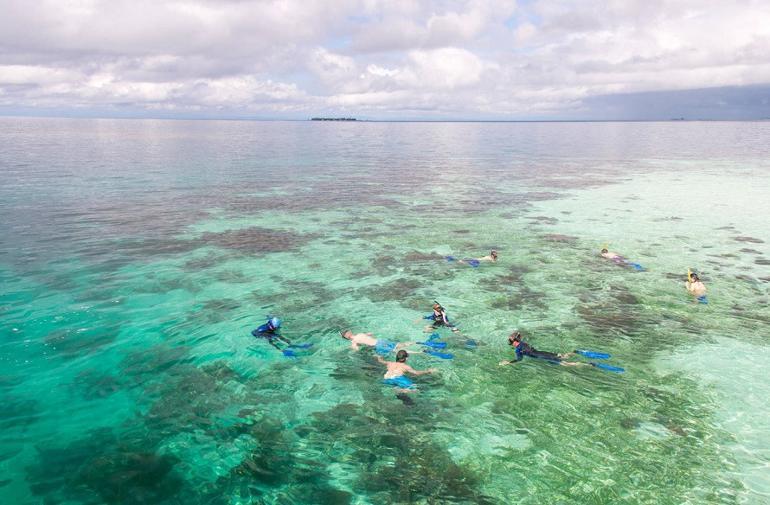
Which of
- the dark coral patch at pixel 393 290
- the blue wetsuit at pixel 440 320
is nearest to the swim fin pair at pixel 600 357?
the blue wetsuit at pixel 440 320

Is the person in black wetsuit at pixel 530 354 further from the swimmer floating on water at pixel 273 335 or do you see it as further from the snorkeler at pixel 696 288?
the snorkeler at pixel 696 288

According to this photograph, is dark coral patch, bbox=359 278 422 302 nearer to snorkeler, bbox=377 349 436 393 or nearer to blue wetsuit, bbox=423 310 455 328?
blue wetsuit, bbox=423 310 455 328

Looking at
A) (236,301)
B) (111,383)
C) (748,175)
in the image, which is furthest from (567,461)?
(748,175)

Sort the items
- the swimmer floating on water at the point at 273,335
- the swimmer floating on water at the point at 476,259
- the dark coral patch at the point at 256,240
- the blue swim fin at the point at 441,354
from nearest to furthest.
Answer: the blue swim fin at the point at 441,354, the swimmer floating on water at the point at 273,335, the swimmer floating on water at the point at 476,259, the dark coral patch at the point at 256,240

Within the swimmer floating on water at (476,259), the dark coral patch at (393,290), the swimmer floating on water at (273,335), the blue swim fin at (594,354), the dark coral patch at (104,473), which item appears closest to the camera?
the dark coral patch at (104,473)

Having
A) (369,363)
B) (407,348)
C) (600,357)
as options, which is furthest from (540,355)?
(369,363)
